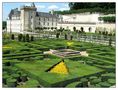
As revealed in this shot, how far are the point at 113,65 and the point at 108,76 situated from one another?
178 cm

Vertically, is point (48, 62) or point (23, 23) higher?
point (23, 23)

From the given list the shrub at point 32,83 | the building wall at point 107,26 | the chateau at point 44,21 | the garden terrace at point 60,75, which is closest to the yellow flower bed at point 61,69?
the garden terrace at point 60,75

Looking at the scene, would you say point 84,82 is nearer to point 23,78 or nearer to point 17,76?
point 23,78

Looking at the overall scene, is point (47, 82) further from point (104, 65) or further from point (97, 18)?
point (97, 18)

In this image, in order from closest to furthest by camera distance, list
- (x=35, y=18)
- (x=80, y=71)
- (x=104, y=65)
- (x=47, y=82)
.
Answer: (x=47, y=82) < (x=80, y=71) < (x=104, y=65) < (x=35, y=18)

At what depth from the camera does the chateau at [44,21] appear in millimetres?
28128

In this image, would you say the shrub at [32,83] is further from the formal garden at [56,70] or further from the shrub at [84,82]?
the shrub at [84,82]

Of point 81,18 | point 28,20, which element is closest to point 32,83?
point 81,18

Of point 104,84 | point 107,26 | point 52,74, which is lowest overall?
point 104,84

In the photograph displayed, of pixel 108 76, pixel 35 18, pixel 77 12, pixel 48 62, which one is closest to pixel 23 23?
pixel 35 18

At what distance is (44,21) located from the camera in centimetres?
3784

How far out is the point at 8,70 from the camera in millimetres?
10250

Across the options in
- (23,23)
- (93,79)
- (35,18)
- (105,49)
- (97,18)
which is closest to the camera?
(93,79)

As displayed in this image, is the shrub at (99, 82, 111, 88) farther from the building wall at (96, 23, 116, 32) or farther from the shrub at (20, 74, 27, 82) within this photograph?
the building wall at (96, 23, 116, 32)
